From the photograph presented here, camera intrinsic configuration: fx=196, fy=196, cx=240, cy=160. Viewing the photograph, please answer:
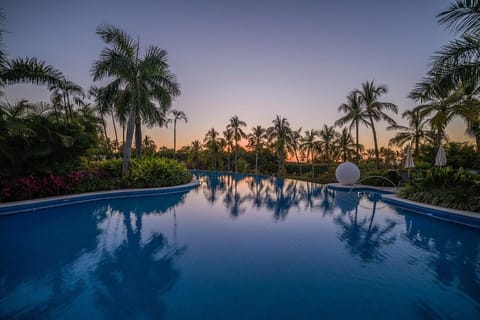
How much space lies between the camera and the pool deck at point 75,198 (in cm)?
653

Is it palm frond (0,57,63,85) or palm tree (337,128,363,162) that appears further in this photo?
palm tree (337,128,363,162)

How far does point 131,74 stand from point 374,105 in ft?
58.3

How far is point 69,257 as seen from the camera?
3.71 metres

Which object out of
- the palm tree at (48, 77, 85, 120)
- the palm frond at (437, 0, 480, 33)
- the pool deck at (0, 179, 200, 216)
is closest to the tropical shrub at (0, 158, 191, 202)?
the pool deck at (0, 179, 200, 216)

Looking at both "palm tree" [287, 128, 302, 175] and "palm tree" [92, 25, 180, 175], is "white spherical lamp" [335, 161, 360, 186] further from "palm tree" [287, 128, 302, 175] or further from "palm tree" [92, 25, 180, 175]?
"palm tree" [287, 128, 302, 175]

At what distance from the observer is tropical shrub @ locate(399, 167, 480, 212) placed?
255 inches

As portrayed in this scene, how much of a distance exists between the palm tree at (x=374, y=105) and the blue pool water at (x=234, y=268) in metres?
12.0

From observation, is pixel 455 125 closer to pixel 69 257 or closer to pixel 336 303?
pixel 336 303

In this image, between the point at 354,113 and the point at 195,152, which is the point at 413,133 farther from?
the point at 195,152

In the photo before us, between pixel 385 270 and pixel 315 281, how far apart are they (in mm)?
1425

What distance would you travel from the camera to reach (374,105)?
1614 cm

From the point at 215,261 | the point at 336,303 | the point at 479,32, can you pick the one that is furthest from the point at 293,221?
the point at 479,32

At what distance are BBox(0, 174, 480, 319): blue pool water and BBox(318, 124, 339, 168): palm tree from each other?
20250 mm

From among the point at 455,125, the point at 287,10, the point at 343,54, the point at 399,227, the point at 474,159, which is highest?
the point at 287,10
